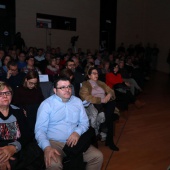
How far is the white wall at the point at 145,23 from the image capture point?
43.0 feet

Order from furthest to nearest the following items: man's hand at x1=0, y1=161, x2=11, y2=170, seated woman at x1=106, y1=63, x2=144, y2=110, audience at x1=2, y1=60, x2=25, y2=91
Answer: seated woman at x1=106, y1=63, x2=144, y2=110
audience at x1=2, y1=60, x2=25, y2=91
man's hand at x1=0, y1=161, x2=11, y2=170

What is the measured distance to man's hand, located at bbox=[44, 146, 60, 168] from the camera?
1.98 meters

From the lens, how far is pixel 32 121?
8.46 ft

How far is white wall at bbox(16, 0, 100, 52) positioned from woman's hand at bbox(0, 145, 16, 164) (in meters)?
8.73

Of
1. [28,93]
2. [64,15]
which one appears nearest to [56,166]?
[28,93]

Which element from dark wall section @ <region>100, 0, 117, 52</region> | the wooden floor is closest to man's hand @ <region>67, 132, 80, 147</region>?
the wooden floor

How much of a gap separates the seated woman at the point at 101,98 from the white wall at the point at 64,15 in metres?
7.12

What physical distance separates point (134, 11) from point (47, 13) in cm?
598

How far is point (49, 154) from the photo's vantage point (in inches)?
79.0

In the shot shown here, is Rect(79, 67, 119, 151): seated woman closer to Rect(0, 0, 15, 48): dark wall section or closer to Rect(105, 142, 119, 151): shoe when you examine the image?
Rect(105, 142, 119, 151): shoe

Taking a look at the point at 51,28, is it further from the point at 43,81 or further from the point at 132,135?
the point at 132,135

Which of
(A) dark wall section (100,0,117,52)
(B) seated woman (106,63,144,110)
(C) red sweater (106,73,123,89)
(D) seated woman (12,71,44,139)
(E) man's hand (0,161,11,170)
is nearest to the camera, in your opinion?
(E) man's hand (0,161,11,170)

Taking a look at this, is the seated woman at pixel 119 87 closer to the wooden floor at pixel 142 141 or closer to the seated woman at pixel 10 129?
the wooden floor at pixel 142 141

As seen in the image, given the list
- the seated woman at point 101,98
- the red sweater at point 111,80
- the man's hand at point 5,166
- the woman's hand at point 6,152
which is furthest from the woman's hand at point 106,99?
the man's hand at point 5,166
